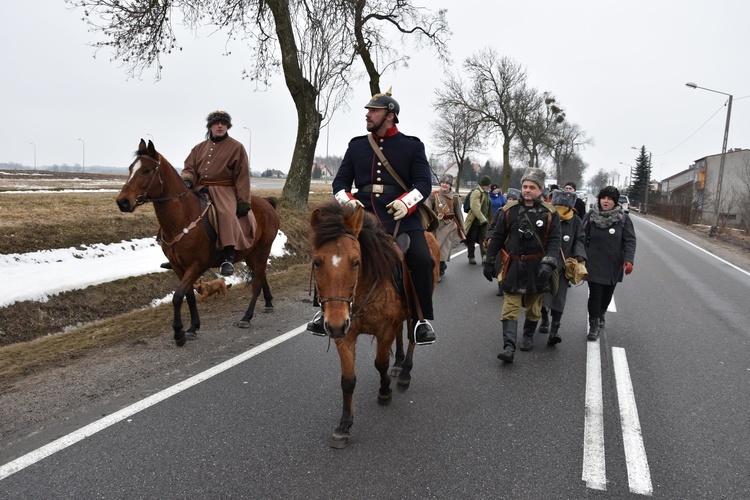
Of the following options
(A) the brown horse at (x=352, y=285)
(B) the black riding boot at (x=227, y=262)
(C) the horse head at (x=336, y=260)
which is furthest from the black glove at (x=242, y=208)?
(C) the horse head at (x=336, y=260)

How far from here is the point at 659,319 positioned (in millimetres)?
7621

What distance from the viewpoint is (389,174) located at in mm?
4168

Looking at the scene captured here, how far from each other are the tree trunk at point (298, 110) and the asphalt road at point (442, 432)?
10.5m

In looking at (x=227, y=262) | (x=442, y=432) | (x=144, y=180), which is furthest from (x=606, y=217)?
(x=144, y=180)

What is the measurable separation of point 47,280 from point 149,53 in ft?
29.7

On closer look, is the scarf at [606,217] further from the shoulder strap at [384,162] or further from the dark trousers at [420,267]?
the shoulder strap at [384,162]

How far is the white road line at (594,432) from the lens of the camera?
3.21 meters

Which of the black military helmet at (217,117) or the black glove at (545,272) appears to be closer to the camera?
the black glove at (545,272)

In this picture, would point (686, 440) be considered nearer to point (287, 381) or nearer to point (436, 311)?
point (287, 381)

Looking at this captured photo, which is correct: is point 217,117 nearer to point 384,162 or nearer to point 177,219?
point 177,219

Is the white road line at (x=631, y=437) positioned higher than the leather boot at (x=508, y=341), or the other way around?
the leather boot at (x=508, y=341)

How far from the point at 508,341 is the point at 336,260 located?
3136 millimetres

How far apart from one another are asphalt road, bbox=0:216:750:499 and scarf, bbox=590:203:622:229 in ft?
5.40

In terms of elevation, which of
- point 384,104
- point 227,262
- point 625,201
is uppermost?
point 625,201
